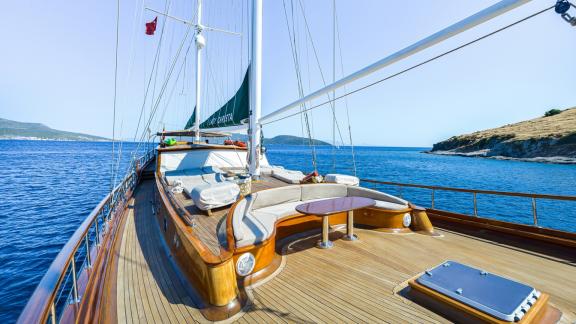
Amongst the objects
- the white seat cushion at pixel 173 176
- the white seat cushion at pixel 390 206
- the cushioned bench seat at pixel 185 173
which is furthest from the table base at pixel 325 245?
the white seat cushion at pixel 173 176

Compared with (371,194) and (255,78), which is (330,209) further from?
(255,78)

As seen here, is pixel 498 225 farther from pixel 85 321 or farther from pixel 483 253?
pixel 85 321

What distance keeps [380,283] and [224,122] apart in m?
6.82

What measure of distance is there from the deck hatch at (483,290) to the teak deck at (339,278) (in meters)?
0.38

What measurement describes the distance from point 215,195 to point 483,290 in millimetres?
4559

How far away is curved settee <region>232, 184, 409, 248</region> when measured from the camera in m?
3.76

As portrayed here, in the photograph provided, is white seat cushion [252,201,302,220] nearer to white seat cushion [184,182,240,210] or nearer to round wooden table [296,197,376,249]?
round wooden table [296,197,376,249]

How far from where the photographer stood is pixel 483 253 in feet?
14.8

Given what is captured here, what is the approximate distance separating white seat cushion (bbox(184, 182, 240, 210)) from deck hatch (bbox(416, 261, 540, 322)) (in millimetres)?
3748

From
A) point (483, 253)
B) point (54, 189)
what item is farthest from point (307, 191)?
point (54, 189)

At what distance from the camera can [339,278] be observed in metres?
3.69

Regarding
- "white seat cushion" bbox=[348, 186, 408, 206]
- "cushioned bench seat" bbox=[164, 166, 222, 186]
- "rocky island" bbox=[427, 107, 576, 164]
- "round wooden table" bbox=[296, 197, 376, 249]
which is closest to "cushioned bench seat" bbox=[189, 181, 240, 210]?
"round wooden table" bbox=[296, 197, 376, 249]

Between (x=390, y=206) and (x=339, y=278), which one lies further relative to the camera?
(x=390, y=206)

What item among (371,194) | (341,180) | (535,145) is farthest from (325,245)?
(535,145)
